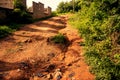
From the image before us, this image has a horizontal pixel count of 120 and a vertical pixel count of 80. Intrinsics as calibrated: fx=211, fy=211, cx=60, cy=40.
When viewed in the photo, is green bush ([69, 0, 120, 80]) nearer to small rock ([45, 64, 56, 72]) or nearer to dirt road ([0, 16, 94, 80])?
dirt road ([0, 16, 94, 80])

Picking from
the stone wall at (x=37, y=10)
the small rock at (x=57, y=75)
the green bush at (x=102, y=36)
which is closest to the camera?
the green bush at (x=102, y=36)

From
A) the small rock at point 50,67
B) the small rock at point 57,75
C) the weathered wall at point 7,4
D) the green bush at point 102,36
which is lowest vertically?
the small rock at point 57,75

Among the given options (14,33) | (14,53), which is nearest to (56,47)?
(14,53)

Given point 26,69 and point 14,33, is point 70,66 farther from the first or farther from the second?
point 14,33

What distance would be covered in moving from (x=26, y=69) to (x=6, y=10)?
29.5 ft

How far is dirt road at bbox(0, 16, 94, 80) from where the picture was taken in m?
8.39

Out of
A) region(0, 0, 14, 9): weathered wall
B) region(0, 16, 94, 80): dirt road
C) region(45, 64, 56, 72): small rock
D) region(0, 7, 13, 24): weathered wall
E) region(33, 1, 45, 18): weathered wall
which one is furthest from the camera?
region(33, 1, 45, 18): weathered wall

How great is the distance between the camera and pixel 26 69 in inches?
349

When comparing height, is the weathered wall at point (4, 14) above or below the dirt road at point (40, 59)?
above

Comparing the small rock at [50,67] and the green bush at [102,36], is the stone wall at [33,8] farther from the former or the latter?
the small rock at [50,67]

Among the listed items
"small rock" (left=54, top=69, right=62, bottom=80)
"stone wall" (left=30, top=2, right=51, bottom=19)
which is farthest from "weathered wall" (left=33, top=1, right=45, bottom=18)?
"small rock" (left=54, top=69, right=62, bottom=80)

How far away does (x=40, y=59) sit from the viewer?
9.91 metres

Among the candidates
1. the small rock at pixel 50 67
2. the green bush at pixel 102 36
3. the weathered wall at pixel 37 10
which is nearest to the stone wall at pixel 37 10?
the weathered wall at pixel 37 10

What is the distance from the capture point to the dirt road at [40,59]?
839 cm
